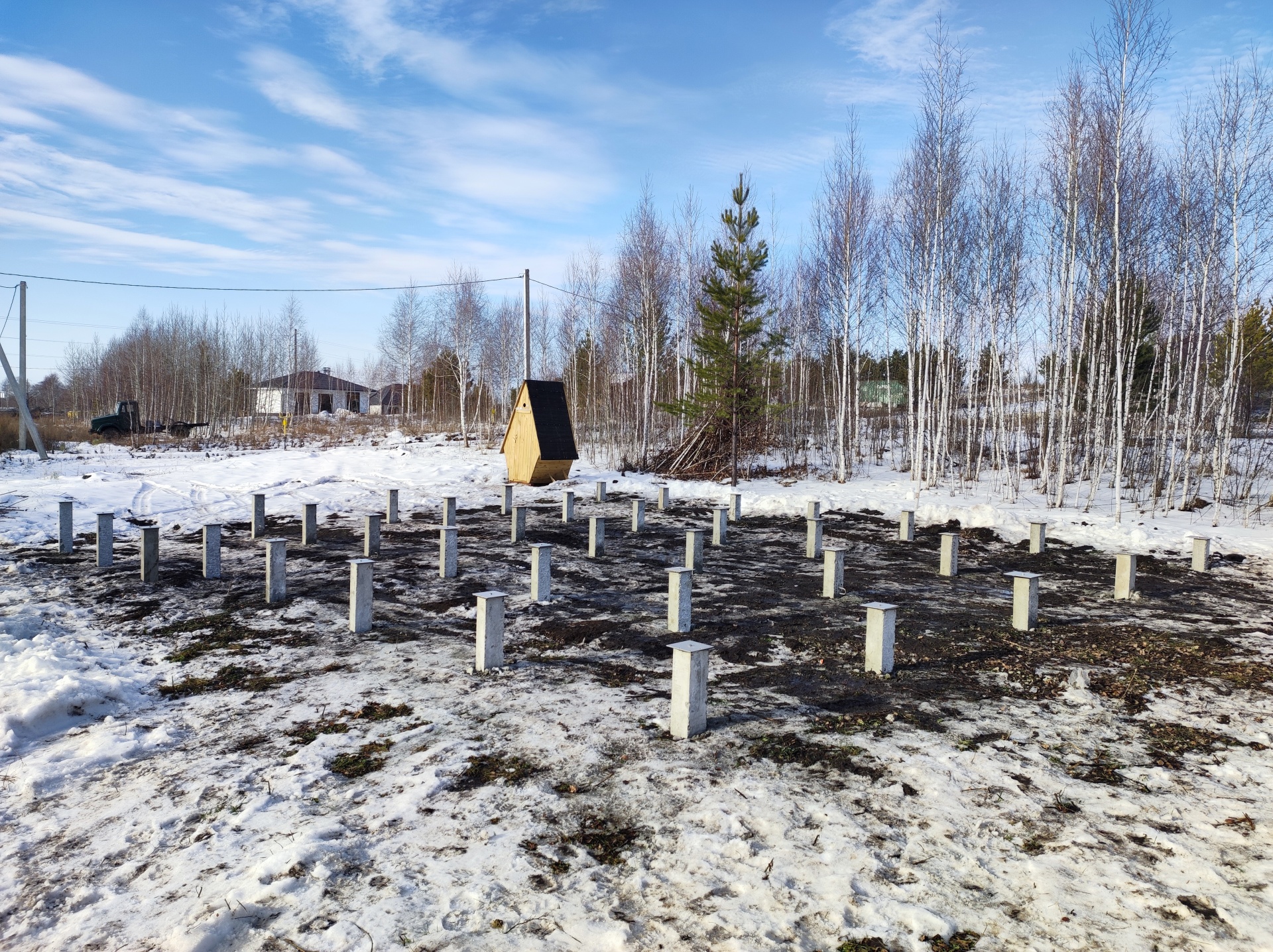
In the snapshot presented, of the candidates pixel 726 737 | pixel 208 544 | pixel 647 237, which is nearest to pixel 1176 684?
pixel 726 737

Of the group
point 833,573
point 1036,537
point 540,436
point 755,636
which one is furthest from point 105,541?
point 1036,537

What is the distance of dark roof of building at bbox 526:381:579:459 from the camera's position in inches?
747

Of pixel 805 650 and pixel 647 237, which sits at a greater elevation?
pixel 647 237

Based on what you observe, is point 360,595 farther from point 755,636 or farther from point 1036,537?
point 1036,537

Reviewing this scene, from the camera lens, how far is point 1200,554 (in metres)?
10.4

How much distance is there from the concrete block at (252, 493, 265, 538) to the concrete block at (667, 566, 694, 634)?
8.32 metres

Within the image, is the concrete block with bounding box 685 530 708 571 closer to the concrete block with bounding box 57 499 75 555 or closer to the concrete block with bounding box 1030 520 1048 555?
the concrete block with bounding box 1030 520 1048 555

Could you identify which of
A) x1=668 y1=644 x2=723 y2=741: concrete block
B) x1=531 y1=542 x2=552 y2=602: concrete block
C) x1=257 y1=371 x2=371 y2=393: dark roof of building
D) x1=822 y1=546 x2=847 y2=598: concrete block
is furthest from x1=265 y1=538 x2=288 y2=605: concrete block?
x1=257 y1=371 x2=371 y2=393: dark roof of building

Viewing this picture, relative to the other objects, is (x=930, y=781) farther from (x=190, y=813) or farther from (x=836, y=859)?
(x=190, y=813)

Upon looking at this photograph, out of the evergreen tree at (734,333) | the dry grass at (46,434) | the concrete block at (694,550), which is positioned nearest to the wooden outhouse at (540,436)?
the evergreen tree at (734,333)

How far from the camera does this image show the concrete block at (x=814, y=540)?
37.4 feet

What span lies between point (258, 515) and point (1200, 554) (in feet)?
49.0

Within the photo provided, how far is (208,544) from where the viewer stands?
9.18 metres

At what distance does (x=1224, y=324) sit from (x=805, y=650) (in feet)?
74.0
